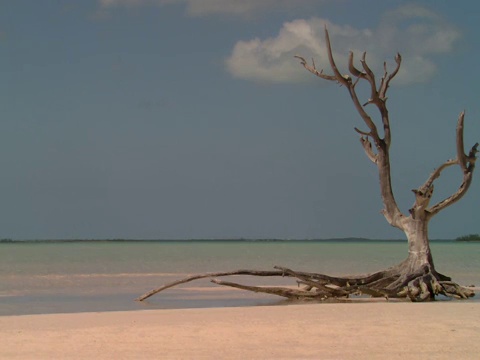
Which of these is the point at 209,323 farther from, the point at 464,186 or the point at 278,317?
the point at 464,186

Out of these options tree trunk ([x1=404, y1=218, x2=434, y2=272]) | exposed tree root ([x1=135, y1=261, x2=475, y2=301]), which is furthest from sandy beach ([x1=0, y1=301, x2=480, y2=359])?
tree trunk ([x1=404, y1=218, x2=434, y2=272])

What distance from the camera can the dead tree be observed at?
1331cm

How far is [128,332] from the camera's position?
318 inches

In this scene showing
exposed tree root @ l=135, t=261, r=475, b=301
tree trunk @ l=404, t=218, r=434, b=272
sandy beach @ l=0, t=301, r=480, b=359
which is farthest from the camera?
tree trunk @ l=404, t=218, r=434, b=272

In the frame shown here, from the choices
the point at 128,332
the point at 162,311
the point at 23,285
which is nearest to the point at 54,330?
the point at 128,332

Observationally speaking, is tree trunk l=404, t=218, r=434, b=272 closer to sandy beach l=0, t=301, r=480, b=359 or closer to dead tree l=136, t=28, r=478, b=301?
dead tree l=136, t=28, r=478, b=301

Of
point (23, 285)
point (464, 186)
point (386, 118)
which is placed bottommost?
point (23, 285)

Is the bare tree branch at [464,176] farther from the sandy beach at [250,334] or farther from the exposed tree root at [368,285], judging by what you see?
the sandy beach at [250,334]

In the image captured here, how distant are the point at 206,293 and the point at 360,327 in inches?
285

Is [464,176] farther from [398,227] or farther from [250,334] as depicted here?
[250,334]

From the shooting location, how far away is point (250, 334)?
25.8 ft

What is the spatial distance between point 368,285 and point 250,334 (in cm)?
625

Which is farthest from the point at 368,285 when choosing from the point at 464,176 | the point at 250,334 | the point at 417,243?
the point at 250,334

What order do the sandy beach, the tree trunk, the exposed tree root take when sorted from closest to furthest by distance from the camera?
1. the sandy beach
2. the exposed tree root
3. the tree trunk
